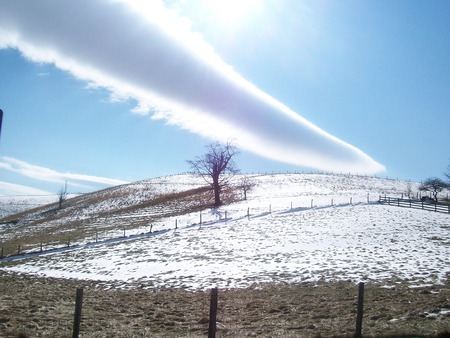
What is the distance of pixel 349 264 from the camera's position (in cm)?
2022

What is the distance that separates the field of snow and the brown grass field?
6.72ft

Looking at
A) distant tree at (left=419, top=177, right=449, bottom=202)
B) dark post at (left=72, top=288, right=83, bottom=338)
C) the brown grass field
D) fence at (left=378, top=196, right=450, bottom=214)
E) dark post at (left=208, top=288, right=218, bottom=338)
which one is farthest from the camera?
distant tree at (left=419, top=177, right=449, bottom=202)

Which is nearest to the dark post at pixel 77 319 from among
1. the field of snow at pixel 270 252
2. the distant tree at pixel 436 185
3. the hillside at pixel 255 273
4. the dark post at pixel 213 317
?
the hillside at pixel 255 273

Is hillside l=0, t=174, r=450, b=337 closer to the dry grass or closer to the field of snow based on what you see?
Answer: the field of snow

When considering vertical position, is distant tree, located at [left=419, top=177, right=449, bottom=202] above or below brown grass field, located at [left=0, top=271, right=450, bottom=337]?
A: above

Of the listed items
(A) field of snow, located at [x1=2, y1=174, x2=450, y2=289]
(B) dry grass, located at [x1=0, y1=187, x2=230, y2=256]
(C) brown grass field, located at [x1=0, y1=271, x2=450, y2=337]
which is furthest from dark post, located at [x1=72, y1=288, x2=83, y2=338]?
(B) dry grass, located at [x1=0, y1=187, x2=230, y2=256]

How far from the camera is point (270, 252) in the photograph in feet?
82.1

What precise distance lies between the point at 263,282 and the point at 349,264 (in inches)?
223

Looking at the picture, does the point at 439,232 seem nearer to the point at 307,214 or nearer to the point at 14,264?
the point at 307,214

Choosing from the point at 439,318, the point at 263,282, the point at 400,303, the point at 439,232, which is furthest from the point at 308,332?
the point at 439,232

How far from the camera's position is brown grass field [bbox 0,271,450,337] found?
10195 mm

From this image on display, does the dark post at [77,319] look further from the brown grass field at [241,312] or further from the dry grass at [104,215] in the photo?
the dry grass at [104,215]

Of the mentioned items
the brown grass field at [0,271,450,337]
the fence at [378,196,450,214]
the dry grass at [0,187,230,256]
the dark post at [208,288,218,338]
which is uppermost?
the fence at [378,196,450,214]

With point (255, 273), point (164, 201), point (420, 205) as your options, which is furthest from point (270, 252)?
point (164, 201)
